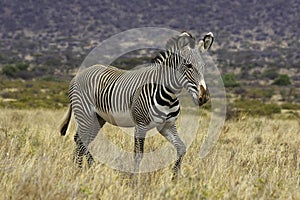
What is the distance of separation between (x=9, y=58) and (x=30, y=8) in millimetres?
19241

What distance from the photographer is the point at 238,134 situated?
9570mm

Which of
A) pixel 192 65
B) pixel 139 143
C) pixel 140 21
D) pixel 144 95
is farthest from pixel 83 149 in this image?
pixel 140 21

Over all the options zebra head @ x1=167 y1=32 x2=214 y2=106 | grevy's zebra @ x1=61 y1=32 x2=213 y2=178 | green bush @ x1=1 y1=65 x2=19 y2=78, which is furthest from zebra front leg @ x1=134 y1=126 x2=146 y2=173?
green bush @ x1=1 y1=65 x2=19 y2=78

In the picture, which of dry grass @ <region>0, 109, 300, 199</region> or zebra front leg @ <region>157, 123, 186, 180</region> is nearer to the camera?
dry grass @ <region>0, 109, 300, 199</region>

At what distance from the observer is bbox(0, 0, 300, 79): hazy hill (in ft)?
263

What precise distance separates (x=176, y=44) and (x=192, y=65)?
386 mm

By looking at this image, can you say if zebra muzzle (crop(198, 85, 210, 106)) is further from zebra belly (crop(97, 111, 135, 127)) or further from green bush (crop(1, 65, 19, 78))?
green bush (crop(1, 65, 19, 78))

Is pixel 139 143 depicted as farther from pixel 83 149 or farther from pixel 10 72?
pixel 10 72

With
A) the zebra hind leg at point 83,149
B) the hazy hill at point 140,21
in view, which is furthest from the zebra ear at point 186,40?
the hazy hill at point 140,21

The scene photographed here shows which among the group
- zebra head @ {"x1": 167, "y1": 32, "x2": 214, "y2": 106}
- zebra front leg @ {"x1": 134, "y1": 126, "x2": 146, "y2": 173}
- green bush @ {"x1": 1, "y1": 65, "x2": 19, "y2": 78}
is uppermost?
zebra head @ {"x1": 167, "y1": 32, "x2": 214, "y2": 106}

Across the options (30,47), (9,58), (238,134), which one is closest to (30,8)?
(30,47)

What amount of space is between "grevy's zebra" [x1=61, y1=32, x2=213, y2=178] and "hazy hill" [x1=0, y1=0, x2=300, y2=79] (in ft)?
234

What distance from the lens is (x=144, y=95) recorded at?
5984mm

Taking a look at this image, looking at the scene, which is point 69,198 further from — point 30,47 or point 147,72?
point 30,47
